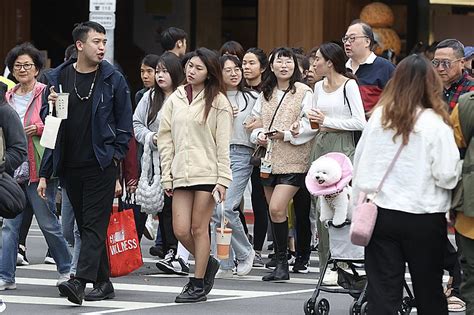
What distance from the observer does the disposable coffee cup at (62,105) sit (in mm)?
10367

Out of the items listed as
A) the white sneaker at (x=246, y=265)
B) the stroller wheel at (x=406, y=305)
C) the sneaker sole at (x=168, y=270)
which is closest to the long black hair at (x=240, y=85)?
the white sneaker at (x=246, y=265)

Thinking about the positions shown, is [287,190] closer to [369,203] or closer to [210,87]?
[210,87]

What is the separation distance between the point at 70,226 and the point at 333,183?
9.31 ft

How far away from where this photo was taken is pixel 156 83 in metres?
12.7

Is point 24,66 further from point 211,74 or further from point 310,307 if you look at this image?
point 310,307

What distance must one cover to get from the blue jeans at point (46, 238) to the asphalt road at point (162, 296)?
21 centimetres

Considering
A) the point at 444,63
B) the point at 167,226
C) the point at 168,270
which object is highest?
the point at 444,63

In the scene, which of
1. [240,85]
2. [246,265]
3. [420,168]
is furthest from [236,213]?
[420,168]

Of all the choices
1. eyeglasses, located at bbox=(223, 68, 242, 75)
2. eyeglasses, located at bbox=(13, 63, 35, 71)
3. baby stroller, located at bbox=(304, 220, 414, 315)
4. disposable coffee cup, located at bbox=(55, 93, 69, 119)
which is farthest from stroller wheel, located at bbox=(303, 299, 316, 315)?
eyeglasses, located at bbox=(13, 63, 35, 71)

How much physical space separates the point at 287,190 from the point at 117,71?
7.04ft

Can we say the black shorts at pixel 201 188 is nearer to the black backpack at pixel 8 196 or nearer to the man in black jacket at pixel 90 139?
the man in black jacket at pixel 90 139

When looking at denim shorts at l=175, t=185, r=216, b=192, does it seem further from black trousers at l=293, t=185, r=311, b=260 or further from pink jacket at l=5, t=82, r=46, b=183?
black trousers at l=293, t=185, r=311, b=260

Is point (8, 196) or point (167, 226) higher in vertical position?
point (8, 196)

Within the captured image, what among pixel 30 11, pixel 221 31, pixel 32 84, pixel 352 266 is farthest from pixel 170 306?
pixel 30 11
